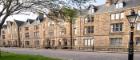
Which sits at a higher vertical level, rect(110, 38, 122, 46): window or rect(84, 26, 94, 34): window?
rect(84, 26, 94, 34): window

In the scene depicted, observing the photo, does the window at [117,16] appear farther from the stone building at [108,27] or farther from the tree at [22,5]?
the tree at [22,5]

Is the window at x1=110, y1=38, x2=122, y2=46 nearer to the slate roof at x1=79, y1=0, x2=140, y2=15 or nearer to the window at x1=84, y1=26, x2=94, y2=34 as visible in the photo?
the slate roof at x1=79, y1=0, x2=140, y2=15

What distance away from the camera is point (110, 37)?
5534 centimetres

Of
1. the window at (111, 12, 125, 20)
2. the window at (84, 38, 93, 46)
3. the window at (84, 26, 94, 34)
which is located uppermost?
the window at (111, 12, 125, 20)

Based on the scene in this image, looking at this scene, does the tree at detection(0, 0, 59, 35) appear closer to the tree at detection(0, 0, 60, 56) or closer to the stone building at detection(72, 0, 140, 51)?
the tree at detection(0, 0, 60, 56)

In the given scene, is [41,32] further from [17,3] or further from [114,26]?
[17,3]

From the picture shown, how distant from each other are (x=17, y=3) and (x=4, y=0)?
1.05 m

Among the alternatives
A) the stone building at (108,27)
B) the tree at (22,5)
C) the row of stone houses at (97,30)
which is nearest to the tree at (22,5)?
the tree at (22,5)

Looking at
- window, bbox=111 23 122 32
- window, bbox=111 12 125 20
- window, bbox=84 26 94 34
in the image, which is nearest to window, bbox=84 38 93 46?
window, bbox=84 26 94 34

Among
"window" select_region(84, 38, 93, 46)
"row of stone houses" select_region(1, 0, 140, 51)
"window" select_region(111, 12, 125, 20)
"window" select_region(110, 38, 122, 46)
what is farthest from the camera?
"window" select_region(84, 38, 93, 46)

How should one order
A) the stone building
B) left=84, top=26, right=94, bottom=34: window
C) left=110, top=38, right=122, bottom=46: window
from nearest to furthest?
the stone building, left=110, top=38, right=122, bottom=46: window, left=84, top=26, right=94, bottom=34: window

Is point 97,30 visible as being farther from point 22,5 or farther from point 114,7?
point 22,5

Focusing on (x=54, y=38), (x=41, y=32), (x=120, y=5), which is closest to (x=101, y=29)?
(x=120, y=5)

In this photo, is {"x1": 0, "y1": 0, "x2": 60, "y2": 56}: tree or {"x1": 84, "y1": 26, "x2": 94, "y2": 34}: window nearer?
{"x1": 0, "y1": 0, "x2": 60, "y2": 56}: tree
